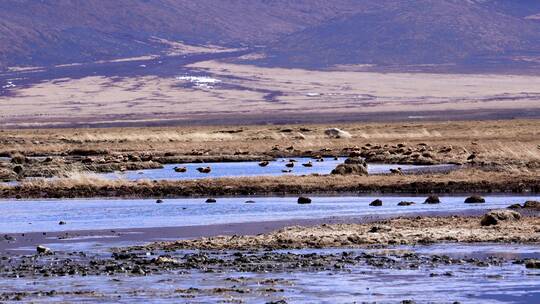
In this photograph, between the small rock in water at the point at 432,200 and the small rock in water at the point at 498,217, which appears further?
the small rock in water at the point at 432,200

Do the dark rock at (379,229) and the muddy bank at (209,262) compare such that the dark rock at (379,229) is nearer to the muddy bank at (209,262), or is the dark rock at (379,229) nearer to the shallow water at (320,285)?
the muddy bank at (209,262)

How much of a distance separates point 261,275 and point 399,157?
1315 inches

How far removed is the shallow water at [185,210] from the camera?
3225cm

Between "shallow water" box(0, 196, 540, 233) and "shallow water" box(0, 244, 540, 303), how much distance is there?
9.34 meters

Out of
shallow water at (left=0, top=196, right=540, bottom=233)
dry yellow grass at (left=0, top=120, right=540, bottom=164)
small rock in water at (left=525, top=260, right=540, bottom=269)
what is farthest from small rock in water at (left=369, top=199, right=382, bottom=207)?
dry yellow grass at (left=0, top=120, right=540, bottom=164)

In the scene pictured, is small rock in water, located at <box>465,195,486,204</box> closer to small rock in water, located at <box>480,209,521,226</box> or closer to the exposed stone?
small rock in water, located at <box>480,209,521,226</box>

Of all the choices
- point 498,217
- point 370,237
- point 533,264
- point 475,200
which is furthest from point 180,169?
point 533,264

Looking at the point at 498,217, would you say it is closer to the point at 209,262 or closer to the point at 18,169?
the point at 209,262

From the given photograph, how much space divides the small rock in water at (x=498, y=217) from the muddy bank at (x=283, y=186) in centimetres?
967

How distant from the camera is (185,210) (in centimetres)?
3531

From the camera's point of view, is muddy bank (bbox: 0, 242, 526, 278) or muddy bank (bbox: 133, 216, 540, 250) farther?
muddy bank (bbox: 133, 216, 540, 250)

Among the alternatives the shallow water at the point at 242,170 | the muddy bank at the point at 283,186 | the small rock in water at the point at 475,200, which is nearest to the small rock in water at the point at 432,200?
the small rock in water at the point at 475,200

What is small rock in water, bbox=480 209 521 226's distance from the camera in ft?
92.5

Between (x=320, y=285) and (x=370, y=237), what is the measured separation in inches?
234
